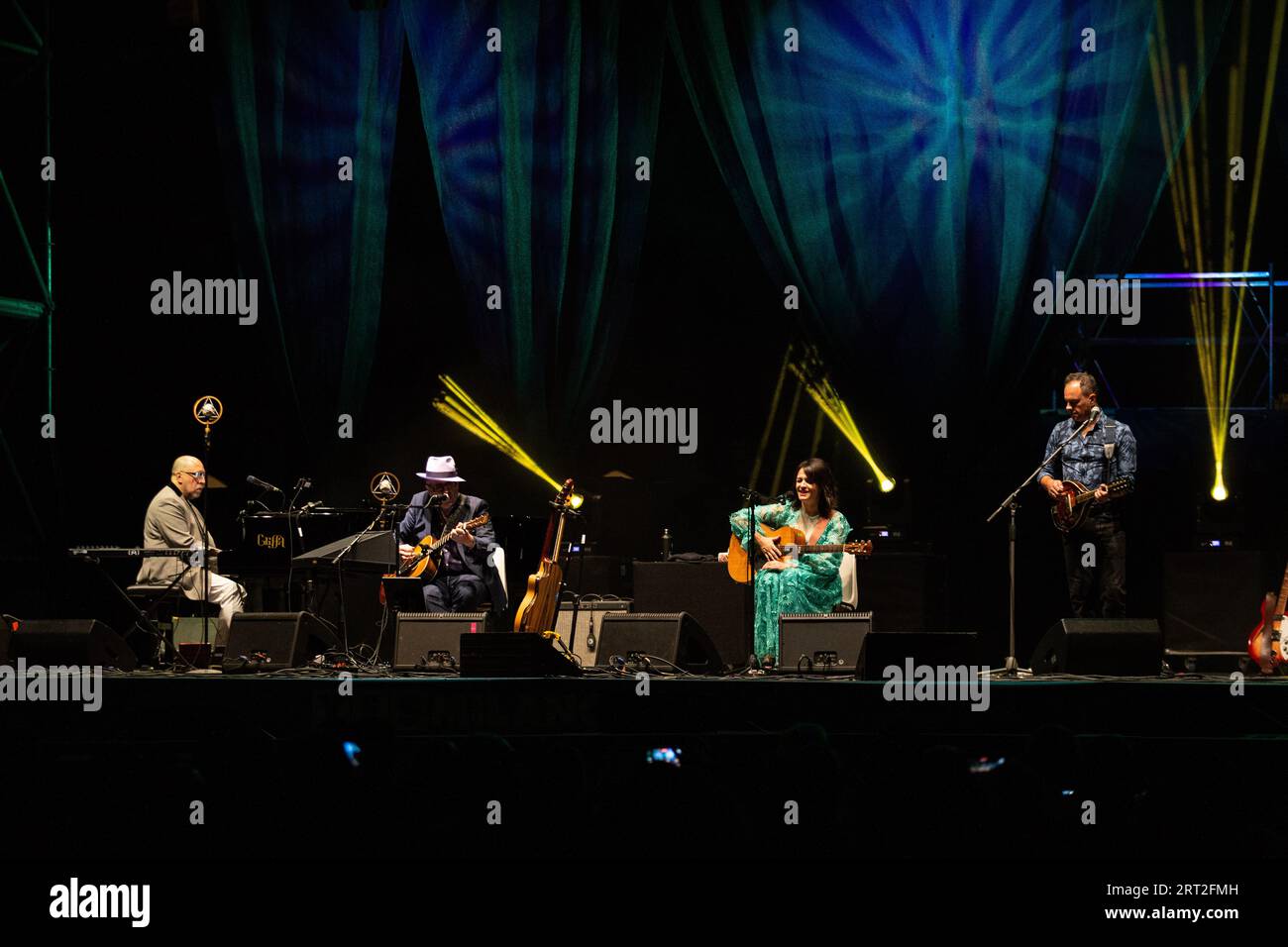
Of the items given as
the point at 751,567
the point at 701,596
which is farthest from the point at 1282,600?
the point at 701,596

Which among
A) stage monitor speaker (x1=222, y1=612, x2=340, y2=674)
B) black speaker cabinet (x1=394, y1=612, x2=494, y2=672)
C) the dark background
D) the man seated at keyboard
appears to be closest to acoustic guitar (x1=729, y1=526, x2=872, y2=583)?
the dark background

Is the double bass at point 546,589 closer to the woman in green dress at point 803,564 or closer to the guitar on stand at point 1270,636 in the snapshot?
the woman in green dress at point 803,564

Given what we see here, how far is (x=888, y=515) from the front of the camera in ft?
30.8

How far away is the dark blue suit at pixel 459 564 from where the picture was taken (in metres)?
8.61

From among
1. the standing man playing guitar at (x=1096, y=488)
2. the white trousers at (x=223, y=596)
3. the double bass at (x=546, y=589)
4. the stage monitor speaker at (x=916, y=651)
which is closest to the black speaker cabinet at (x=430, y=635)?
the double bass at (x=546, y=589)

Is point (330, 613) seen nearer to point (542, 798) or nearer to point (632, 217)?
point (632, 217)

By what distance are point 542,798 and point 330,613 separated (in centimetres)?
551

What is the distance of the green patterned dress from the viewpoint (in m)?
8.08

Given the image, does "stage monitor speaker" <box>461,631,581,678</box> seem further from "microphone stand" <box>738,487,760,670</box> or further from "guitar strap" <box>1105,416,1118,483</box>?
"guitar strap" <box>1105,416,1118,483</box>

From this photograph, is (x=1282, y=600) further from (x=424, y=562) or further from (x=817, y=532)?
(x=424, y=562)

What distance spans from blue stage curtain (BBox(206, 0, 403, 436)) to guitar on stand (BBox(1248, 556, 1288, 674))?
5.55 metres

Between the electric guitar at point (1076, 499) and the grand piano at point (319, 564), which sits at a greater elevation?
the electric guitar at point (1076, 499)

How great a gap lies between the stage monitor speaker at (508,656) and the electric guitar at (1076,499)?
2850 mm
